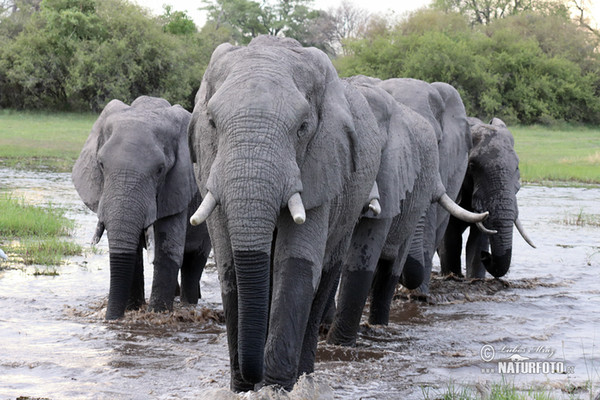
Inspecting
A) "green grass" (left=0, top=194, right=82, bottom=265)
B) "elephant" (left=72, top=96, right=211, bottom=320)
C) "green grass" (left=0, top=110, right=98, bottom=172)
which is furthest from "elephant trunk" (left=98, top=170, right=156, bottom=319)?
"green grass" (left=0, top=110, right=98, bottom=172)

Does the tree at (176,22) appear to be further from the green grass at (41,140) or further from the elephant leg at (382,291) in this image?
the elephant leg at (382,291)

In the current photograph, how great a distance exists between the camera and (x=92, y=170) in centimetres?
748

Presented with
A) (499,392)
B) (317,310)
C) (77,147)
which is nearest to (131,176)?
(317,310)

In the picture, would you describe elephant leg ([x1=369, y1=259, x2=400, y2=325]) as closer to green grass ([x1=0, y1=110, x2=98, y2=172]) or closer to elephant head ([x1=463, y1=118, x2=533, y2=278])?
elephant head ([x1=463, y1=118, x2=533, y2=278])

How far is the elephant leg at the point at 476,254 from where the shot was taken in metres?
10.4

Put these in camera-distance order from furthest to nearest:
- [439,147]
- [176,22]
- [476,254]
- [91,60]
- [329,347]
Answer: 1. [176,22]
2. [91,60]
3. [476,254]
4. [439,147]
5. [329,347]

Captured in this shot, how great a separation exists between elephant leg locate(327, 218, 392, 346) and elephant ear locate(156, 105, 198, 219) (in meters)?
1.81

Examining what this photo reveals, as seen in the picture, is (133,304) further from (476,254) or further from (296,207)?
(476,254)

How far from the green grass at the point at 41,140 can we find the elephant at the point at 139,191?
13708 mm

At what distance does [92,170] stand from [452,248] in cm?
463

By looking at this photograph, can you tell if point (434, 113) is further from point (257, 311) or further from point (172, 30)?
point (172, 30)

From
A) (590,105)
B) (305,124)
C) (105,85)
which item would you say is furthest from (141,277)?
(590,105)

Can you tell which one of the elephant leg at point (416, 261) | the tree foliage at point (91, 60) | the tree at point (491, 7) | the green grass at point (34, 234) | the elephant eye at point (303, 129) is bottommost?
the green grass at point (34, 234)

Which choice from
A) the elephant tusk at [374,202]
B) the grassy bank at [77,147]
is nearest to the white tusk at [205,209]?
the elephant tusk at [374,202]
